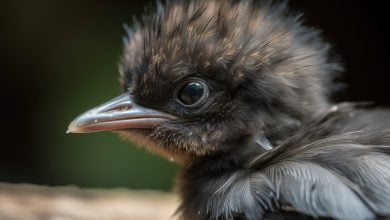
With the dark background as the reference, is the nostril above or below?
below

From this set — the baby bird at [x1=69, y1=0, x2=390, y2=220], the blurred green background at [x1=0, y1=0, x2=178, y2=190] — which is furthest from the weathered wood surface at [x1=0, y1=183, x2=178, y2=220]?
the blurred green background at [x1=0, y1=0, x2=178, y2=190]

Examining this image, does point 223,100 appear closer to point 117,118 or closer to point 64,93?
point 117,118

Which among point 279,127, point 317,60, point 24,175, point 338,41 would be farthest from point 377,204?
point 338,41

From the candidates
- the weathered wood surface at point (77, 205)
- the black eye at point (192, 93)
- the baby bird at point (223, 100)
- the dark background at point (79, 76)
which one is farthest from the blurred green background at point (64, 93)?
the black eye at point (192, 93)

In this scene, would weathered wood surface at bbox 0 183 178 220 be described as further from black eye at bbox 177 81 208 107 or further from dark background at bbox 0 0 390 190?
dark background at bbox 0 0 390 190

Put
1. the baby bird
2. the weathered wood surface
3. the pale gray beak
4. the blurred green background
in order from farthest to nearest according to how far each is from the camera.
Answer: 1. the blurred green background
2. the weathered wood surface
3. the pale gray beak
4. the baby bird

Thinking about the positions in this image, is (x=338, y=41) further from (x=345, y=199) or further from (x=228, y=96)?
(x=345, y=199)
